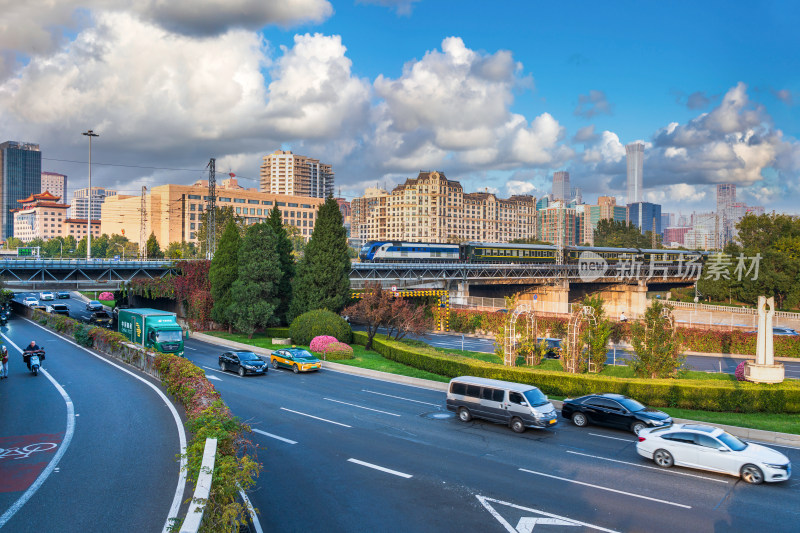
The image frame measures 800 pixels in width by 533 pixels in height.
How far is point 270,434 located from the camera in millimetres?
19297

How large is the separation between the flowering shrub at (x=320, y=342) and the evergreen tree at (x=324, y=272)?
982cm

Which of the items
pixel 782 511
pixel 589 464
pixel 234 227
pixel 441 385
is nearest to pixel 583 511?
pixel 589 464

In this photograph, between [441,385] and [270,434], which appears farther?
[441,385]

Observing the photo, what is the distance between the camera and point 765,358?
24.7 m

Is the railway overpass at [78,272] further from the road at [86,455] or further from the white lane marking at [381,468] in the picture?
the white lane marking at [381,468]

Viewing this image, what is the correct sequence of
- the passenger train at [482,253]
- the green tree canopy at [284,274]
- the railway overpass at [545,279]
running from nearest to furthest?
1. the green tree canopy at [284,274]
2. the railway overpass at [545,279]
3. the passenger train at [482,253]

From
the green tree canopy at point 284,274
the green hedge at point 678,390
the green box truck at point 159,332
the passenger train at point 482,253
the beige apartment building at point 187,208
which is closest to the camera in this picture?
the green hedge at point 678,390

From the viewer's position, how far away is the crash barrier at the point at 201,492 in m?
7.72

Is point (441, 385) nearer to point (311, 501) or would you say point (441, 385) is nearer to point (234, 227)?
point (311, 501)

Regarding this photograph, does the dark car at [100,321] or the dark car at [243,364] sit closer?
the dark car at [243,364]

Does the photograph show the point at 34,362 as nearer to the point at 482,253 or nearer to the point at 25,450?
the point at 25,450

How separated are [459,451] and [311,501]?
248 inches

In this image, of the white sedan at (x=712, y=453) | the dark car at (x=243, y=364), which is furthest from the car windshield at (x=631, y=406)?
the dark car at (x=243, y=364)

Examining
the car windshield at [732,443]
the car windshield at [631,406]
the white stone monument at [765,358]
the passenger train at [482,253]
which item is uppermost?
the passenger train at [482,253]
